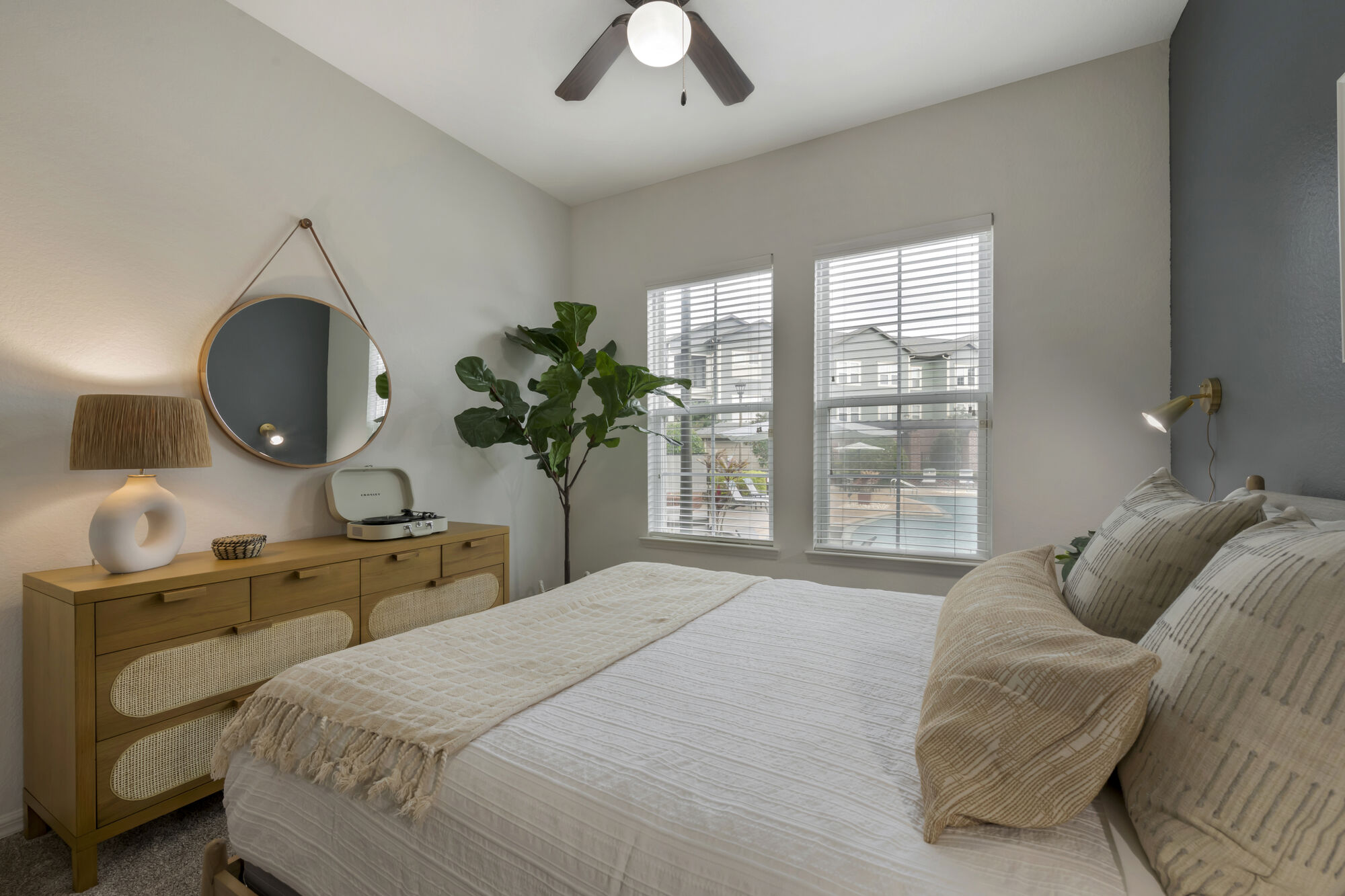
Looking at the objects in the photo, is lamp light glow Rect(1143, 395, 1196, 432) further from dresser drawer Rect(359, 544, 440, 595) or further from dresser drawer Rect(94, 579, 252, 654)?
dresser drawer Rect(94, 579, 252, 654)

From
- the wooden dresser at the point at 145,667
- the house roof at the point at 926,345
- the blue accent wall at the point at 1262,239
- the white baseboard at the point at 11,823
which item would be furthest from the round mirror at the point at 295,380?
the blue accent wall at the point at 1262,239

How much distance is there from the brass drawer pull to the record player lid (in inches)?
31.3

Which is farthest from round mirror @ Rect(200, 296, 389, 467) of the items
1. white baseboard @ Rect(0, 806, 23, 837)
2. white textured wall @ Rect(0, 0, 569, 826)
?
white baseboard @ Rect(0, 806, 23, 837)

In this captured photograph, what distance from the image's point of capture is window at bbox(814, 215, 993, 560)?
2811 millimetres

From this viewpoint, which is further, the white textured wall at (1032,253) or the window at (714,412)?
the window at (714,412)

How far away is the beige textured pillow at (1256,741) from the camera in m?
0.56

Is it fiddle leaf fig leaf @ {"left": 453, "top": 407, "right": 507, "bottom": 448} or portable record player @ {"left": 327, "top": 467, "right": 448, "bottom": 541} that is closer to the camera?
portable record player @ {"left": 327, "top": 467, "right": 448, "bottom": 541}

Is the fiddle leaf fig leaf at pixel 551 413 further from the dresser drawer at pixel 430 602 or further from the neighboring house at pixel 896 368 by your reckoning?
the neighboring house at pixel 896 368

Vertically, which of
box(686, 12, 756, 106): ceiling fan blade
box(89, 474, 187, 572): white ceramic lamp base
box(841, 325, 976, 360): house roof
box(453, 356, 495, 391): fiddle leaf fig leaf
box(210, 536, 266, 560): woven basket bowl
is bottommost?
box(210, 536, 266, 560): woven basket bowl

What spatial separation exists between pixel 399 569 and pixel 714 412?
192cm

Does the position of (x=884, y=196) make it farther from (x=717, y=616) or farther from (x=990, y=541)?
(x=717, y=616)

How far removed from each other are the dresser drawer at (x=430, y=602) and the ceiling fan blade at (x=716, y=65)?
2309 millimetres

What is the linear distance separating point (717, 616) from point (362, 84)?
2.91 metres

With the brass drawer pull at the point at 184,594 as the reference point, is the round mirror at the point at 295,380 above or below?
above
